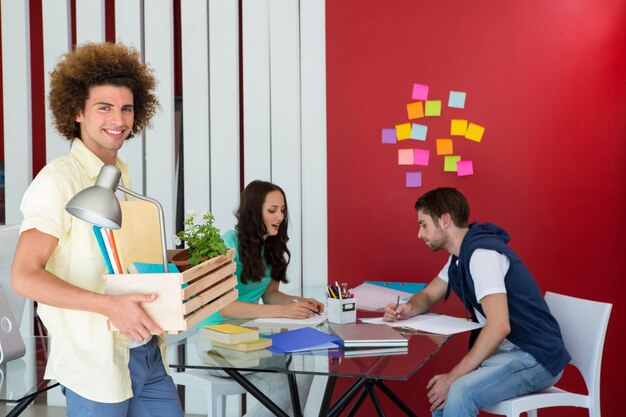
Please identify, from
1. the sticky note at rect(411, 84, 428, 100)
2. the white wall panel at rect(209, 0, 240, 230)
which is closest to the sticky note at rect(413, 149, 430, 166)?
the sticky note at rect(411, 84, 428, 100)

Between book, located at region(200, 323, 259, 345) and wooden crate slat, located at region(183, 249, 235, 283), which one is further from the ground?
wooden crate slat, located at region(183, 249, 235, 283)

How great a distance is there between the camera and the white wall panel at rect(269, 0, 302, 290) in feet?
11.9

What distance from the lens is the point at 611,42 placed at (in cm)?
340

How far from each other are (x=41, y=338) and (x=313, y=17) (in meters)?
2.02

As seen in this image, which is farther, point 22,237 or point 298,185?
point 298,185

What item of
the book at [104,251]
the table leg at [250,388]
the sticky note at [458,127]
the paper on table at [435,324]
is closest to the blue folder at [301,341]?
the table leg at [250,388]

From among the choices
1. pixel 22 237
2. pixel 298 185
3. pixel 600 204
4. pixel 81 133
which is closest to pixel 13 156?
pixel 298 185

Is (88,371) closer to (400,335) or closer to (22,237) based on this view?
(22,237)

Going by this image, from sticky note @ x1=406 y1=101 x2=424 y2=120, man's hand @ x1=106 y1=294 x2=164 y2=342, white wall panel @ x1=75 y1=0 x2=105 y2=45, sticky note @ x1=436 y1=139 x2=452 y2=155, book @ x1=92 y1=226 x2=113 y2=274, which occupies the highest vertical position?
white wall panel @ x1=75 y1=0 x2=105 y2=45

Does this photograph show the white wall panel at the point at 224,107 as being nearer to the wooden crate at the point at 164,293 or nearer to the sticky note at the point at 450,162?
the sticky note at the point at 450,162

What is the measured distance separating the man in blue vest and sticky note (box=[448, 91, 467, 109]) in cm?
81

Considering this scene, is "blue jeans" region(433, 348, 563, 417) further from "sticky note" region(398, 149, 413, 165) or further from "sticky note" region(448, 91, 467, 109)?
"sticky note" region(448, 91, 467, 109)

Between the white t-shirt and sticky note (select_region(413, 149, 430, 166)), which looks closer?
the white t-shirt

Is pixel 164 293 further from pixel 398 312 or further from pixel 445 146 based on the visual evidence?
pixel 445 146
